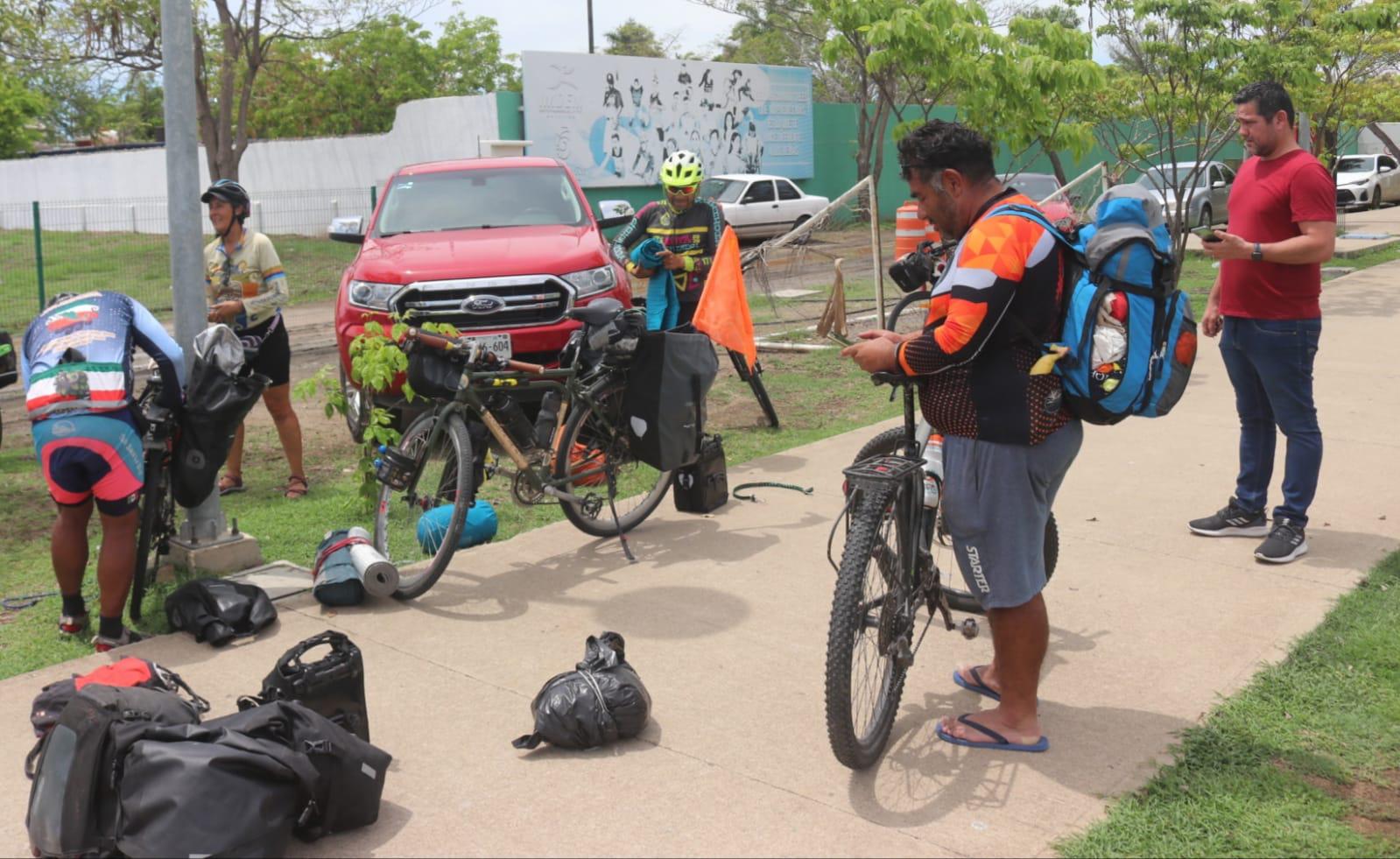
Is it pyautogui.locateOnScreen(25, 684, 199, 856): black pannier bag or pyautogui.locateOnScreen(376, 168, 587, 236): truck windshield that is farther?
pyautogui.locateOnScreen(376, 168, 587, 236): truck windshield

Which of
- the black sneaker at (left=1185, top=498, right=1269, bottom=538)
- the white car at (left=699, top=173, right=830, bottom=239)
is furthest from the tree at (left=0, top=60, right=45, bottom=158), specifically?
the black sneaker at (left=1185, top=498, right=1269, bottom=538)

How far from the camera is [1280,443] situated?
800 cm

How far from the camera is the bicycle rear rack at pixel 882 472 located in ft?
12.9

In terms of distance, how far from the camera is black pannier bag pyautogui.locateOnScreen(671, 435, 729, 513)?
6.96 metres

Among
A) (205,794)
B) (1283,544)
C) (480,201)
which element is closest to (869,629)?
(205,794)

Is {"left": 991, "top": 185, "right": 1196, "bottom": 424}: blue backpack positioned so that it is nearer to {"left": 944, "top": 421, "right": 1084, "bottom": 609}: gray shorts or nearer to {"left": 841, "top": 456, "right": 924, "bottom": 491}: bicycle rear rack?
{"left": 944, "top": 421, "right": 1084, "bottom": 609}: gray shorts

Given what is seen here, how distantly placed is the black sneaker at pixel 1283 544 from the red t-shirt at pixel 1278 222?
0.97 m

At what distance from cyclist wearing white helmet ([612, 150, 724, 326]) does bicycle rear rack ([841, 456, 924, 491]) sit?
4.05 m

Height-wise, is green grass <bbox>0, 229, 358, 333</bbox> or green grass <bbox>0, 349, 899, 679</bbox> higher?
green grass <bbox>0, 229, 358, 333</bbox>

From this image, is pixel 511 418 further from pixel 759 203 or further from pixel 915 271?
pixel 759 203

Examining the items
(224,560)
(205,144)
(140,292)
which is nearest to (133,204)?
(205,144)

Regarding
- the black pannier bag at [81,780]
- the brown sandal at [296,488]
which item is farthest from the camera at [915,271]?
the brown sandal at [296,488]

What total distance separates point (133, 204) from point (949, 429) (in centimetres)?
2950

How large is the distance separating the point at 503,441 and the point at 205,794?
286 centimetres
